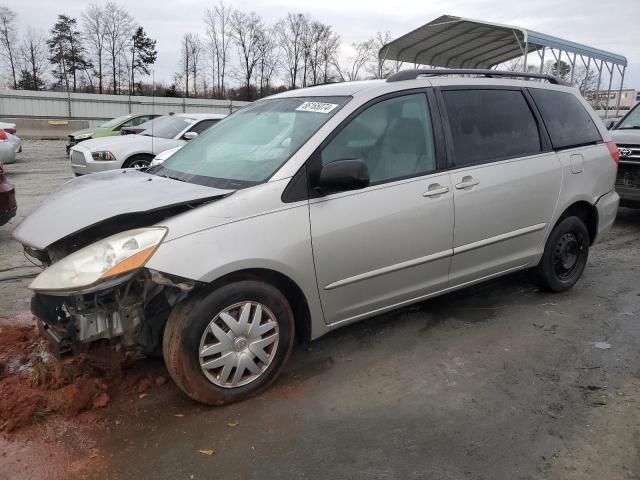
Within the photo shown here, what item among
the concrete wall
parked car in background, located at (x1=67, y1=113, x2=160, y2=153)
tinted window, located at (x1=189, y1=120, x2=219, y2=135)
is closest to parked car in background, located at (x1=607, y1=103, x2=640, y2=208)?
tinted window, located at (x1=189, y1=120, x2=219, y2=135)

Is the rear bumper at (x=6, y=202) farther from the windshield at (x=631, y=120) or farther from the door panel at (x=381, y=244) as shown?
the windshield at (x=631, y=120)

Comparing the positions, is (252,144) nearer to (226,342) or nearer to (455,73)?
(226,342)

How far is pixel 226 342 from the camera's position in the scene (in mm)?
2836

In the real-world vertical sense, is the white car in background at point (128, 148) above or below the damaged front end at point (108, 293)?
above

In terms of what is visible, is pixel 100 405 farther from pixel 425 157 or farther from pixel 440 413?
pixel 425 157

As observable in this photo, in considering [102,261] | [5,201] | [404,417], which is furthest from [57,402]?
[5,201]

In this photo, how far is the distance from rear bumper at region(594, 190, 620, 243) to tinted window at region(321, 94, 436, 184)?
2.10m

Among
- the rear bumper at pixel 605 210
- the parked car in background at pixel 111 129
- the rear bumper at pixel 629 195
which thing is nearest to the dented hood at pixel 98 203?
the rear bumper at pixel 605 210

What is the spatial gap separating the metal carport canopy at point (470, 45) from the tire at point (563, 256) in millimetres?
8380

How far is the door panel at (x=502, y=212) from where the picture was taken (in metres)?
3.69

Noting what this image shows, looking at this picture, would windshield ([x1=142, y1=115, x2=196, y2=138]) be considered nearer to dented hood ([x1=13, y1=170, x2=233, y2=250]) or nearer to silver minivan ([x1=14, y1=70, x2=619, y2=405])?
silver minivan ([x1=14, y1=70, x2=619, y2=405])

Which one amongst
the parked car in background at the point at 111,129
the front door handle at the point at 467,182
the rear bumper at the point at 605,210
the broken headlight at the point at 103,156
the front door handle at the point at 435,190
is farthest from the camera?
the parked car in background at the point at 111,129

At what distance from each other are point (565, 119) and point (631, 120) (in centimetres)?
467

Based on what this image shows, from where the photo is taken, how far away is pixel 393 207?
3.30 m
